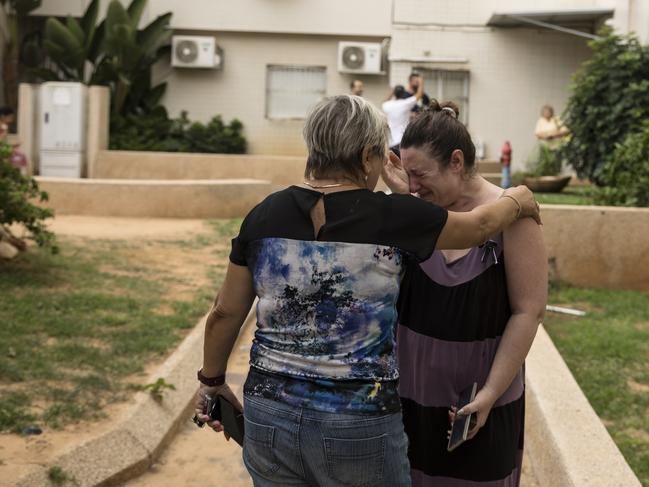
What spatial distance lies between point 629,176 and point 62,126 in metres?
11.5

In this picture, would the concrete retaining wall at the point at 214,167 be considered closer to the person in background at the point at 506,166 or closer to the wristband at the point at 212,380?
the person in background at the point at 506,166

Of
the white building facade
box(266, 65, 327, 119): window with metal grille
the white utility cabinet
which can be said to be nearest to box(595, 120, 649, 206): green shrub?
the white building facade

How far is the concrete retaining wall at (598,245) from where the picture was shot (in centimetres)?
852

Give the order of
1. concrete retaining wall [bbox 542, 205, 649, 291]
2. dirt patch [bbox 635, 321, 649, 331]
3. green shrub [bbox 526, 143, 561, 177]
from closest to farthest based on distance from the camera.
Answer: dirt patch [bbox 635, 321, 649, 331], concrete retaining wall [bbox 542, 205, 649, 291], green shrub [bbox 526, 143, 561, 177]

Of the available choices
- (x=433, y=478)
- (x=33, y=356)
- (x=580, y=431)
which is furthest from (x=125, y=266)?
(x=433, y=478)

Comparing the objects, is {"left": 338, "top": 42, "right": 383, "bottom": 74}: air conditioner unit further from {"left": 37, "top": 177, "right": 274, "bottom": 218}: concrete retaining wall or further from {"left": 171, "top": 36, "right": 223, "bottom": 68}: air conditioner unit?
{"left": 37, "top": 177, "right": 274, "bottom": 218}: concrete retaining wall

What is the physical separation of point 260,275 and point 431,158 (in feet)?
2.08

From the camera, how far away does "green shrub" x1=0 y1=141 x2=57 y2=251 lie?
25.8ft

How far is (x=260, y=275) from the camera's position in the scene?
2.34 meters

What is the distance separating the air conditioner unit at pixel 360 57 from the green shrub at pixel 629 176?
9.53m

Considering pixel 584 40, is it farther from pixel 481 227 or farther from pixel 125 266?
pixel 481 227

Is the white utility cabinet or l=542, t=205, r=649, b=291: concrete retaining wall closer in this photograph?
l=542, t=205, r=649, b=291: concrete retaining wall

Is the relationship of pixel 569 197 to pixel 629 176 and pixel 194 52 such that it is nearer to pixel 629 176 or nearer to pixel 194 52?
pixel 629 176

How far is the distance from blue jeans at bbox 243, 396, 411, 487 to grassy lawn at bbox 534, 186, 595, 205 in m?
8.54
